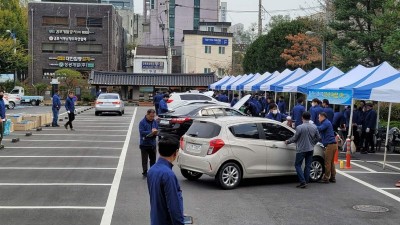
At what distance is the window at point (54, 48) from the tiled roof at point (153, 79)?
14317 millimetres

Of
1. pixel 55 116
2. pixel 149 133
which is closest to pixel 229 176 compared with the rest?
pixel 149 133

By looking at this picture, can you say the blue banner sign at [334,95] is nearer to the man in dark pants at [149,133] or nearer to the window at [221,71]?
the man in dark pants at [149,133]

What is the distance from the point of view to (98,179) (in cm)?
1183

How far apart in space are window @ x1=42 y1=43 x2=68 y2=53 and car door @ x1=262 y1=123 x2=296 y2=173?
2421 inches

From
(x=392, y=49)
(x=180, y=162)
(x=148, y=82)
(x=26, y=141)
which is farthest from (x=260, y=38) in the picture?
(x=180, y=162)

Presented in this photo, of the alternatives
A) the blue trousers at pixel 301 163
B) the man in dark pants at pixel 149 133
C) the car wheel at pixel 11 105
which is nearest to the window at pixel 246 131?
the blue trousers at pixel 301 163

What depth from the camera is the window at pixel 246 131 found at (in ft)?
36.5

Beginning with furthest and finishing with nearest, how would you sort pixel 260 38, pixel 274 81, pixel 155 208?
pixel 260 38 → pixel 274 81 → pixel 155 208

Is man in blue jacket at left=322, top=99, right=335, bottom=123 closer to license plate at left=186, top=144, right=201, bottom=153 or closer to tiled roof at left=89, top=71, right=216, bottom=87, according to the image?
license plate at left=186, top=144, right=201, bottom=153

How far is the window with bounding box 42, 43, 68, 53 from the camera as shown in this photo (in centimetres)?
6894

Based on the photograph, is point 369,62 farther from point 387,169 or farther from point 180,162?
point 180,162

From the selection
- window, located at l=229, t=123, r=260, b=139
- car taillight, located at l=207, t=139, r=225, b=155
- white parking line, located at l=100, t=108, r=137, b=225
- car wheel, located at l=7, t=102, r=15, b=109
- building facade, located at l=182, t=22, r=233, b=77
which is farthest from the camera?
building facade, located at l=182, t=22, r=233, b=77

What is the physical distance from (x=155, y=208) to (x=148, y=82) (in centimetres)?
5348

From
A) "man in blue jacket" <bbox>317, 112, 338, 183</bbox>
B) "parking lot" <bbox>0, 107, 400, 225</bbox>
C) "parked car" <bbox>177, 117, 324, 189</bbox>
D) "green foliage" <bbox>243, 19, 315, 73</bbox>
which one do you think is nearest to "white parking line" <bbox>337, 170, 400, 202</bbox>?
"parking lot" <bbox>0, 107, 400, 225</bbox>
